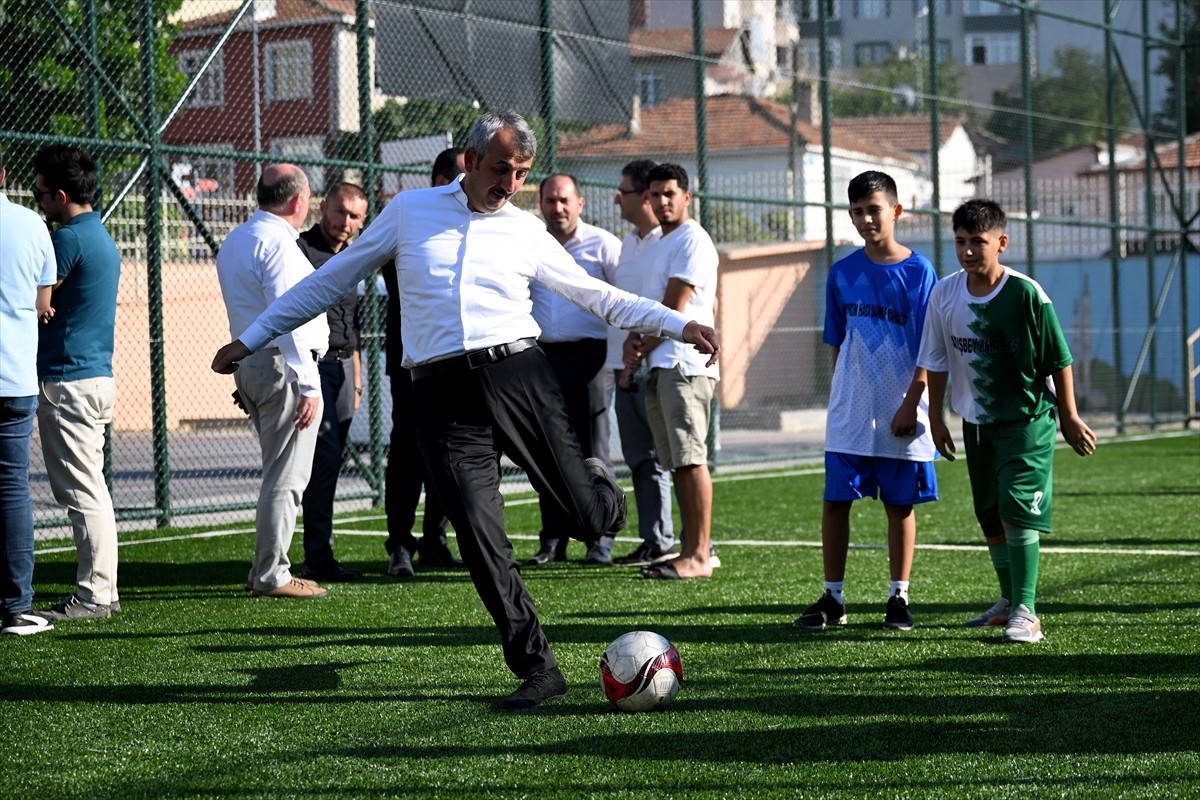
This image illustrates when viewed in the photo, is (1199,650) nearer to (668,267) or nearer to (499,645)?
(499,645)

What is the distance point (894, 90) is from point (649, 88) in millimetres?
4708

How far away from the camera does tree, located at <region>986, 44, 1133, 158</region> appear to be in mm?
20312

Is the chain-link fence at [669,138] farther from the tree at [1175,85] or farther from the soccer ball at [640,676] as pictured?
the soccer ball at [640,676]

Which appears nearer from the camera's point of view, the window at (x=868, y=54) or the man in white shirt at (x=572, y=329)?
the man in white shirt at (x=572, y=329)

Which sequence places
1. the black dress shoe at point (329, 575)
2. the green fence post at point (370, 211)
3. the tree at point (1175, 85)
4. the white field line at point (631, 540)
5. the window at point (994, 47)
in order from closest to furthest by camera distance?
the black dress shoe at point (329, 575) → the white field line at point (631, 540) → the green fence post at point (370, 211) → the window at point (994, 47) → the tree at point (1175, 85)

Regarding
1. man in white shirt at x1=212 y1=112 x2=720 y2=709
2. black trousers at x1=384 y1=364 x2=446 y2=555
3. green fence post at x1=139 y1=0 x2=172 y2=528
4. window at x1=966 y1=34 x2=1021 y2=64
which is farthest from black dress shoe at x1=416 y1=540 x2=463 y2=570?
window at x1=966 y1=34 x2=1021 y2=64

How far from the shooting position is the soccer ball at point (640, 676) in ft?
15.2

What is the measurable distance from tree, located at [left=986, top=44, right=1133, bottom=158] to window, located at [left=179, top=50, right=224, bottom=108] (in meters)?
11.8

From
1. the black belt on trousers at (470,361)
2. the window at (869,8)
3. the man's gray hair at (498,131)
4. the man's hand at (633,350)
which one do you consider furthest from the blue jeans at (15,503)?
the window at (869,8)

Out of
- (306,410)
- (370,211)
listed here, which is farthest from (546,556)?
(370,211)

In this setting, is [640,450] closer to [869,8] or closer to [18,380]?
[18,380]

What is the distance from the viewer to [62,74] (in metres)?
9.70

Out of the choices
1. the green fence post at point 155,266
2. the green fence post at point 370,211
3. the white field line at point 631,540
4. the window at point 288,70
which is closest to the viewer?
the white field line at point 631,540

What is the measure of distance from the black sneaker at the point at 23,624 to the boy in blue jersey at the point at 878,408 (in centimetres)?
307
